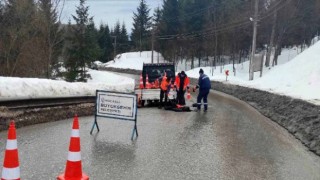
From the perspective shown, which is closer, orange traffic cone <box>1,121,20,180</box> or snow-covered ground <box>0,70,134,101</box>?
orange traffic cone <box>1,121,20,180</box>

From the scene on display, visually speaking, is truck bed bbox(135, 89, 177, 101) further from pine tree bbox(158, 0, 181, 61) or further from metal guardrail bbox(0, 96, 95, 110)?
pine tree bbox(158, 0, 181, 61)

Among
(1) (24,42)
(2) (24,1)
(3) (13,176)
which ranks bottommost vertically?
(3) (13,176)

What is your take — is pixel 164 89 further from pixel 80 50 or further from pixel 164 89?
pixel 80 50

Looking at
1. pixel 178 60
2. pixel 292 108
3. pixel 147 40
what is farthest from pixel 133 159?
pixel 147 40

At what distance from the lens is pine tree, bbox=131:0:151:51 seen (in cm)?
11609

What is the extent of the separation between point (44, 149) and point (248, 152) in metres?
4.66

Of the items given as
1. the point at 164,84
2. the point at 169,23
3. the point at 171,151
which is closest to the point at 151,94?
the point at 164,84

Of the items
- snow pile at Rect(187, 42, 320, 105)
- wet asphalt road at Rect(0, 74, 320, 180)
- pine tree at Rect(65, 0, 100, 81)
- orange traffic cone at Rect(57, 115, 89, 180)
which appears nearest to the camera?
orange traffic cone at Rect(57, 115, 89, 180)

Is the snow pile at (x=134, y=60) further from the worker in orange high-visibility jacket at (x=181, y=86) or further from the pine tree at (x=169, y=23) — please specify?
the worker in orange high-visibility jacket at (x=181, y=86)

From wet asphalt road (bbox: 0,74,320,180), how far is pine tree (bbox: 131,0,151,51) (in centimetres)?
10293

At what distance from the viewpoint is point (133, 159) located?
26.3 ft

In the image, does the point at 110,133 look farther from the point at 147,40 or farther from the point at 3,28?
the point at 147,40

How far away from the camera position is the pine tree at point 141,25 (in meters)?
116

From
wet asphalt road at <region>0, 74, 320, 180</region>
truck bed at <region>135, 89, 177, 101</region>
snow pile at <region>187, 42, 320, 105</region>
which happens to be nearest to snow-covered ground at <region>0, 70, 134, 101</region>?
wet asphalt road at <region>0, 74, 320, 180</region>
